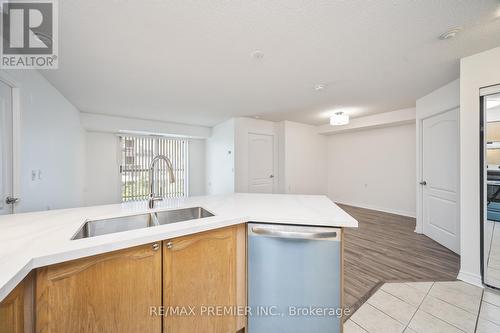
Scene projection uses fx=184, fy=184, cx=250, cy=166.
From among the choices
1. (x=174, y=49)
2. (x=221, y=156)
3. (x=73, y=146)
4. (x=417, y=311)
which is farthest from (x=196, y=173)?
(x=417, y=311)

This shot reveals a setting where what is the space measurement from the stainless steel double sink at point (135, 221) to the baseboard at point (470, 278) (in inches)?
104

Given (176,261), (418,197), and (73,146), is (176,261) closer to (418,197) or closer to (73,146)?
(73,146)

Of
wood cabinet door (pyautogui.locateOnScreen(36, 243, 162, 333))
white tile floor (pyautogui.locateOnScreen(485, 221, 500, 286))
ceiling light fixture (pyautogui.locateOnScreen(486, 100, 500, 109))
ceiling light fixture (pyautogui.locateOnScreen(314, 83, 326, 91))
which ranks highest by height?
ceiling light fixture (pyautogui.locateOnScreen(314, 83, 326, 91))

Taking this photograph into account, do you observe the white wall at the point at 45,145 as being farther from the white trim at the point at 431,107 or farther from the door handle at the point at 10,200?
the white trim at the point at 431,107

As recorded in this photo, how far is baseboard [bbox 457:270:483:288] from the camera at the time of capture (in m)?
1.80

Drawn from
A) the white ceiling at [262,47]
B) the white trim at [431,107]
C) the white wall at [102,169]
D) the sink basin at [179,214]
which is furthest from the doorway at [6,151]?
the white trim at [431,107]

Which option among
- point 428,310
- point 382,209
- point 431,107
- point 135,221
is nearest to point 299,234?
point 135,221

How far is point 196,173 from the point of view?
215 inches

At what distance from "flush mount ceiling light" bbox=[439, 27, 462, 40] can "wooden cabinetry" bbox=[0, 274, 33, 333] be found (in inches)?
118

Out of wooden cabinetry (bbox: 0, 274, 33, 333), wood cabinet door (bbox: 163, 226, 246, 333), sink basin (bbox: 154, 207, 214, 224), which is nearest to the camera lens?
wooden cabinetry (bbox: 0, 274, 33, 333)

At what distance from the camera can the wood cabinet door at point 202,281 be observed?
1006mm

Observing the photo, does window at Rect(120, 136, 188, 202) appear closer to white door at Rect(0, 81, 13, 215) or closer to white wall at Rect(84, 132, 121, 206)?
white wall at Rect(84, 132, 121, 206)

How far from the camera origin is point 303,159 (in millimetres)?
5102

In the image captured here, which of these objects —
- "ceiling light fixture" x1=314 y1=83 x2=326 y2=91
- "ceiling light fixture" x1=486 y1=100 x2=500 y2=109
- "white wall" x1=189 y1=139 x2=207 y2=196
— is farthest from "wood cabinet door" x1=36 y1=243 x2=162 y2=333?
"white wall" x1=189 y1=139 x2=207 y2=196
